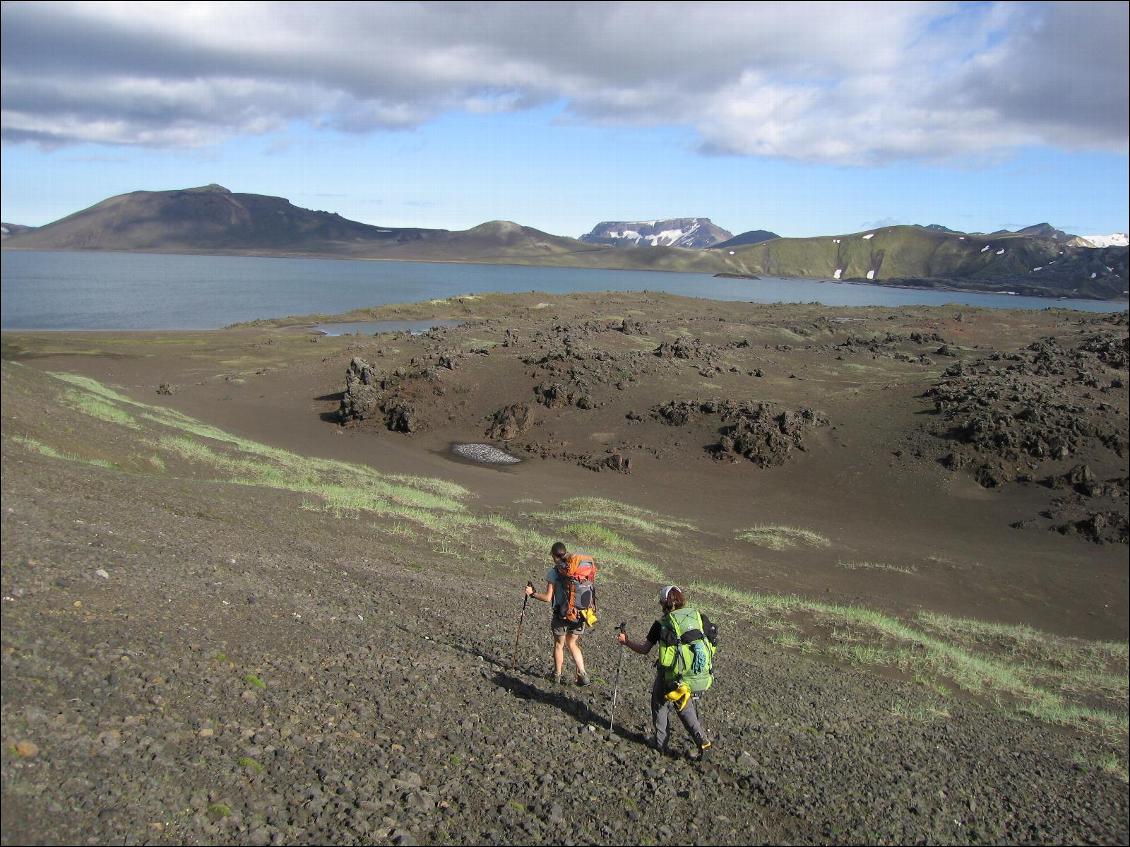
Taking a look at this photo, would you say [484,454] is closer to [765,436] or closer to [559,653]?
[765,436]

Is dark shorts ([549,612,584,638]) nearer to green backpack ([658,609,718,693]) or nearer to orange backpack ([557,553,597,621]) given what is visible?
orange backpack ([557,553,597,621])

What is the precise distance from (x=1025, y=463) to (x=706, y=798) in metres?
29.9

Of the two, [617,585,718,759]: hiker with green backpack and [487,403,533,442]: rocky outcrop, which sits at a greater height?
[617,585,718,759]: hiker with green backpack

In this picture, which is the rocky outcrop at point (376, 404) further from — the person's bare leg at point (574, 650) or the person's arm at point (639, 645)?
the person's arm at point (639, 645)

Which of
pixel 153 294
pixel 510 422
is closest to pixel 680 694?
pixel 510 422

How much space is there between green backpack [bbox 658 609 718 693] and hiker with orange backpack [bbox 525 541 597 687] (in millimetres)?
1632

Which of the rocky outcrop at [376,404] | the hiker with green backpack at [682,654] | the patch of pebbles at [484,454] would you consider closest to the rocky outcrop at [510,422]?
the patch of pebbles at [484,454]

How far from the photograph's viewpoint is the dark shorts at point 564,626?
402 inches

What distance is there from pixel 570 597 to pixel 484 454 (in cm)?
2690

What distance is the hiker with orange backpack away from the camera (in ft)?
33.2

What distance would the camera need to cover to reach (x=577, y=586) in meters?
10.1

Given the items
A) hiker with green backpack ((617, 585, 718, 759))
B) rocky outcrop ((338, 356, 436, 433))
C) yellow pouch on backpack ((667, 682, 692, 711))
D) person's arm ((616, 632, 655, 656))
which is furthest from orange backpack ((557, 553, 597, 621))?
rocky outcrop ((338, 356, 436, 433))

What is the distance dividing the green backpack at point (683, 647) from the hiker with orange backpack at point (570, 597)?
5.36ft

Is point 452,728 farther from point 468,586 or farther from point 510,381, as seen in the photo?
point 510,381
